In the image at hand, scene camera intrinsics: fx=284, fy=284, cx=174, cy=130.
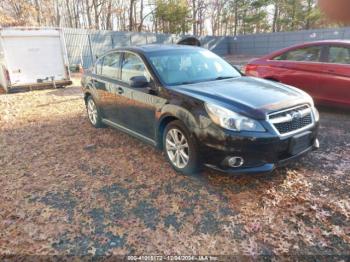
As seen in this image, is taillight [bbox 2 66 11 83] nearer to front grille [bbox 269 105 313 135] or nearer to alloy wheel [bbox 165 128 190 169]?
alloy wheel [bbox 165 128 190 169]

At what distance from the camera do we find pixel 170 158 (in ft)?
12.4

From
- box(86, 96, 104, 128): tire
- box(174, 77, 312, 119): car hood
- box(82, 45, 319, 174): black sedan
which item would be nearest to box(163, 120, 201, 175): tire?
box(82, 45, 319, 174): black sedan

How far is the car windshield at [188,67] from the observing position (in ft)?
12.8

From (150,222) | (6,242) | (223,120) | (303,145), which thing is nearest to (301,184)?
(303,145)

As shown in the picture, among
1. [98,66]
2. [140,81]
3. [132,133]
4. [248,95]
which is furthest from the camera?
[98,66]

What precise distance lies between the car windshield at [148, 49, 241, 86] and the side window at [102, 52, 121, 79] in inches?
34.4

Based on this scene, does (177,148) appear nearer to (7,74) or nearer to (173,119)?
(173,119)

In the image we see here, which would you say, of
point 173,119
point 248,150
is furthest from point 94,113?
point 248,150

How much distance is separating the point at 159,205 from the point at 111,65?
2.86 meters

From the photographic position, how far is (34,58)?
1018 centimetres

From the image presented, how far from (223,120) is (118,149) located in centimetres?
226

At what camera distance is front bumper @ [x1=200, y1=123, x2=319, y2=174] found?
2.96 m

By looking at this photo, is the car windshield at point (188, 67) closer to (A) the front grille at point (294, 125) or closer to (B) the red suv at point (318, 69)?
(A) the front grille at point (294, 125)

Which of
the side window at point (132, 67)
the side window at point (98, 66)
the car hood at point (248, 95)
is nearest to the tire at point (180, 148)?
the car hood at point (248, 95)
